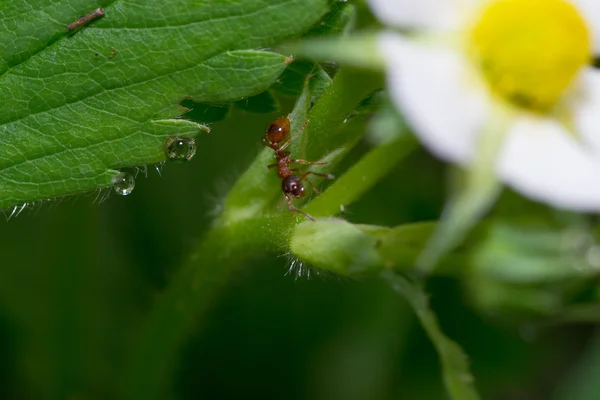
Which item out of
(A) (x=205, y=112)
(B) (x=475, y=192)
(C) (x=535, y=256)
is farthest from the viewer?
(C) (x=535, y=256)

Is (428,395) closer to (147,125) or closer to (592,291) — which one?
(592,291)

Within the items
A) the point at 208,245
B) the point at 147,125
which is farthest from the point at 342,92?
the point at 208,245

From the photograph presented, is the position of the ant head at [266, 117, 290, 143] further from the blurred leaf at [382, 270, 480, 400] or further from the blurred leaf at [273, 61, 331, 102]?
the blurred leaf at [382, 270, 480, 400]

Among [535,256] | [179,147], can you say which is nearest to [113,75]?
[179,147]

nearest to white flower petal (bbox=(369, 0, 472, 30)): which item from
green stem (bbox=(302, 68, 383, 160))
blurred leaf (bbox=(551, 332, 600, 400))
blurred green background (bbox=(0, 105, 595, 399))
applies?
green stem (bbox=(302, 68, 383, 160))

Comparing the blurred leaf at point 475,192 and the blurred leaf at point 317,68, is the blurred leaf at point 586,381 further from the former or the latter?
the blurred leaf at point 475,192

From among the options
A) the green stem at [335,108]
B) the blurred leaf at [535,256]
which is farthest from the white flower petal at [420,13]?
the blurred leaf at [535,256]

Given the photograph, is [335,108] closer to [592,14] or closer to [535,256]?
[592,14]
